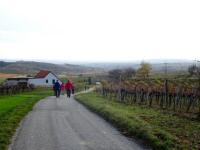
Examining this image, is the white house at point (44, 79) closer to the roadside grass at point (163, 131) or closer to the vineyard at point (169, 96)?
the vineyard at point (169, 96)

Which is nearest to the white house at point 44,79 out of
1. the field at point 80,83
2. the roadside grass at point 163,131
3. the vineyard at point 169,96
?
the field at point 80,83

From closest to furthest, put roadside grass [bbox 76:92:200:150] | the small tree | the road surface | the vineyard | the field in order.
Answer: roadside grass [bbox 76:92:200:150] < the road surface < the vineyard < the field < the small tree

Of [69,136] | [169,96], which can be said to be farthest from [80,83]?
[69,136]

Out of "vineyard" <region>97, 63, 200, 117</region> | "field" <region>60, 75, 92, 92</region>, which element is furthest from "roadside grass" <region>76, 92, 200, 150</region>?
"field" <region>60, 75, 92, 92</region>

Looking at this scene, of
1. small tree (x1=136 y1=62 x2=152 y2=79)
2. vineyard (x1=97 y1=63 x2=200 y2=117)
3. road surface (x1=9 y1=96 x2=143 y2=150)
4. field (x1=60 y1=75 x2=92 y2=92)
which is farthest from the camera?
small tree (x1=136 y1=62 x2=152 y2=79)

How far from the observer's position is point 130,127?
18812 mm

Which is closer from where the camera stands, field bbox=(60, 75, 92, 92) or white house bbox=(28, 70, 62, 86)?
field bbox=(60, 75, 92, 92)

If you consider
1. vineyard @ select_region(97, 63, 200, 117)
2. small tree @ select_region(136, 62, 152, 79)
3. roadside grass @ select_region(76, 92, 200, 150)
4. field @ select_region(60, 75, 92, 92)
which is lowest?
field @ select_region(60, 75, 92, 92)

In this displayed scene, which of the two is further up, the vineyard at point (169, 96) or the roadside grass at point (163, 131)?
the roadside grass at point (163, 131)

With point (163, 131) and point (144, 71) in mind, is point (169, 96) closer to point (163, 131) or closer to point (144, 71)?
point (163, 131)

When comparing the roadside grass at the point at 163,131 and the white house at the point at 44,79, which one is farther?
the white house at the point at 44,79

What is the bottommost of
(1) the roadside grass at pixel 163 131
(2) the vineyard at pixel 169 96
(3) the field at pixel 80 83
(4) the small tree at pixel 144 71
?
(3) the field at pixel 80 83

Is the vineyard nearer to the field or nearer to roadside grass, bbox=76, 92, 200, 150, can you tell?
roadside grass, bbox=76, 92, 200, 150

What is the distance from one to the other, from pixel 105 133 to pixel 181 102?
53.7ft
